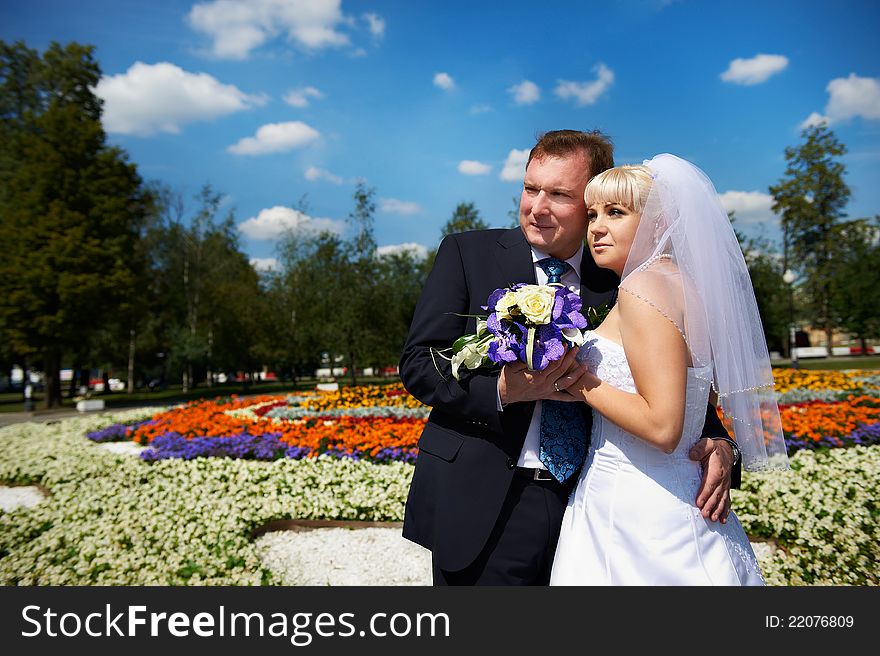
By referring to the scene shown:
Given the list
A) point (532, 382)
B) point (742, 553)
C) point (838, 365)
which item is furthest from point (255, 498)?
point (838, 365)

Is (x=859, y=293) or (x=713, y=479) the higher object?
(x=859, y=293)

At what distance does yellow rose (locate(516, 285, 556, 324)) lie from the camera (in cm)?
202

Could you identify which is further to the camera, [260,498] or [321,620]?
[260,498]

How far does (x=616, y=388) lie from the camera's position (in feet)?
7.64

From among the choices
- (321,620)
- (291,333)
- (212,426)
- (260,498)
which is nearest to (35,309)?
(291,333)

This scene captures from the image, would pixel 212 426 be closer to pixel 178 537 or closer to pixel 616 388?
pixel 178 537

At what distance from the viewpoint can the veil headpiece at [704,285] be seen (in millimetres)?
2357

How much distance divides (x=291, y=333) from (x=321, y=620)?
29.1 metres

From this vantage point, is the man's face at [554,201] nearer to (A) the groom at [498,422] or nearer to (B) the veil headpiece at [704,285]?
(A) the groom at [498,422]

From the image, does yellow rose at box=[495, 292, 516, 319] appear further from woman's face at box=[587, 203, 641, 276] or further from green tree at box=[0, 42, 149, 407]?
green tree at box=[0, 42, 149, 407]

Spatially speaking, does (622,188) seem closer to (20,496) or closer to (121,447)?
(20,496)

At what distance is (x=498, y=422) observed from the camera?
2354 millimetres

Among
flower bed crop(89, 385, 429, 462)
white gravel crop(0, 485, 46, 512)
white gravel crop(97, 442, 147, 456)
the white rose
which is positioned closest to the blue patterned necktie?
the white rose

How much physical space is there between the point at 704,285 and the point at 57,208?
28770 millimetres
